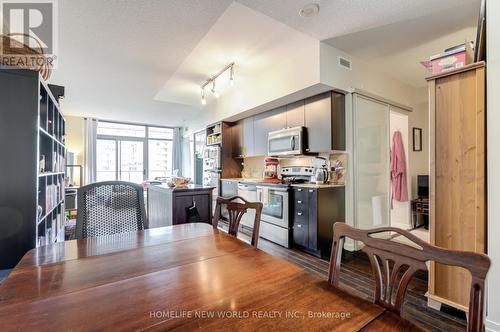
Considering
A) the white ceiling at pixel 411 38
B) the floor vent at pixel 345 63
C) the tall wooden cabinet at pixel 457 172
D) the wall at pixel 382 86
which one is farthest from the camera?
the floor vent at pixel 345 63

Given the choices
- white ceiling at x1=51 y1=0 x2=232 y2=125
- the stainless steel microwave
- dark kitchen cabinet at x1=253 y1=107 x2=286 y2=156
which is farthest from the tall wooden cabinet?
dark kitchen cabinet at x1=253 y1=107 x2=286 y2=156

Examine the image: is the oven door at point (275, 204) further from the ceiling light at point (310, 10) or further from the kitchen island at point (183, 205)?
the ceiling light at point (310, 10)

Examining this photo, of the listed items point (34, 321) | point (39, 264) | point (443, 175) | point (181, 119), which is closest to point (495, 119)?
point (443, 175)

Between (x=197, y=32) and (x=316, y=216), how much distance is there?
2.50 metres

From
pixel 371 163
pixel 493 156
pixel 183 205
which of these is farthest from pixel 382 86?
pixel 183 205

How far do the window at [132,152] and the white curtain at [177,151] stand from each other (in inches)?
5.2

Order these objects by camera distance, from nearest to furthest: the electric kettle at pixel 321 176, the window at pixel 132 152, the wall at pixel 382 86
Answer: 1. the wall at pixel 382 86
2. the electric kettle at pixel 321 176
3. the window at pixel 132 152

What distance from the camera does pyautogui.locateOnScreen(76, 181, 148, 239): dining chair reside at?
5.12ft

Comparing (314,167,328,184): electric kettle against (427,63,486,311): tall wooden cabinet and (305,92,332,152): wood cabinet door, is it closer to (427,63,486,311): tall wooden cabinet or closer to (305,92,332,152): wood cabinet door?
(305,92,332,152): wood cabinet door

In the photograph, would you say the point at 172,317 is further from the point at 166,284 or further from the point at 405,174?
the point at 405,174

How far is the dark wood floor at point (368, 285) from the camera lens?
1745 mm

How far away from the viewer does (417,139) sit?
14.9ft

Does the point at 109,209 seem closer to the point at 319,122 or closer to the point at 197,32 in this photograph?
the point at 197,32

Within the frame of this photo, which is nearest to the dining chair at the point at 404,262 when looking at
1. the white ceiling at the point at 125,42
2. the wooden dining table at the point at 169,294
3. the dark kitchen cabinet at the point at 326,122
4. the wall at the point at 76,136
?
the wooden dining table at the point at 169,294
